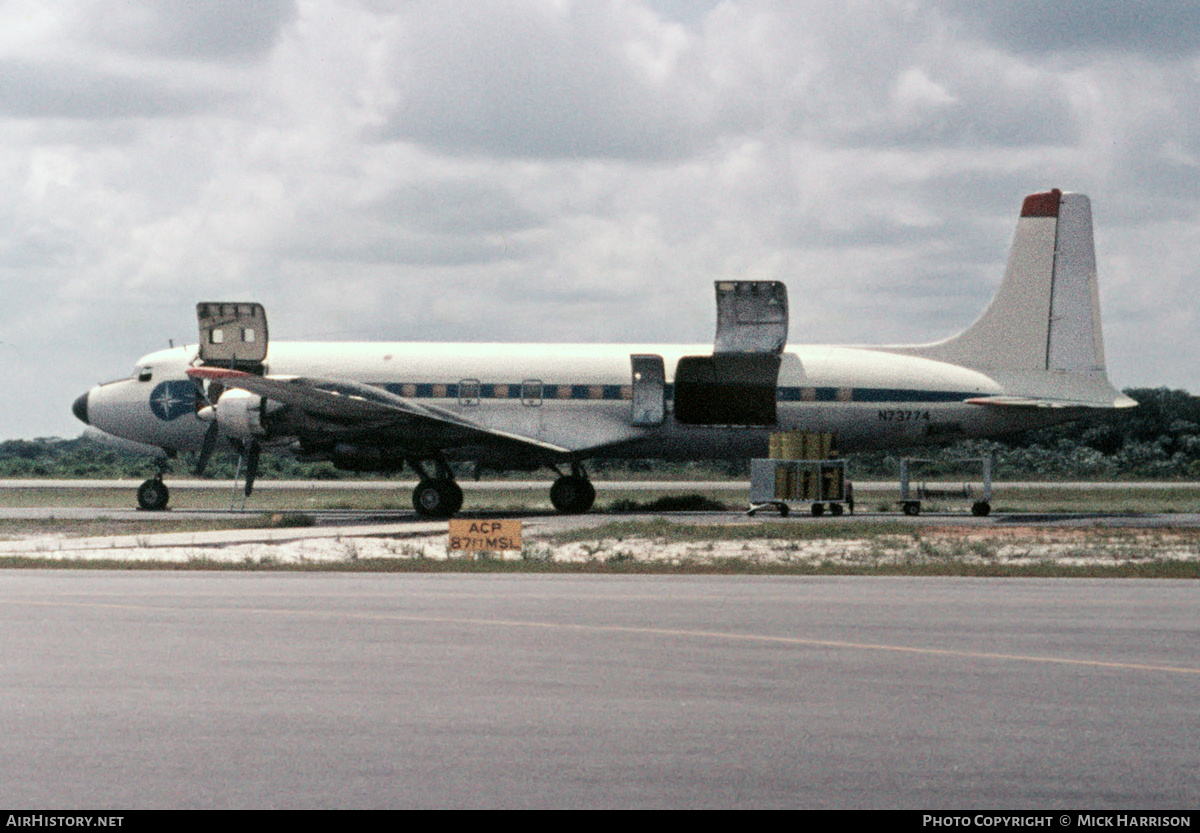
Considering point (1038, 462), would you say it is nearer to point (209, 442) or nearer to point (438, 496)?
point (438, 496)

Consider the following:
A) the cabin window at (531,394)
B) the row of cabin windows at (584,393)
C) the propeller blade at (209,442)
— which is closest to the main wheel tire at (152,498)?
the propeller blade at (209,442)

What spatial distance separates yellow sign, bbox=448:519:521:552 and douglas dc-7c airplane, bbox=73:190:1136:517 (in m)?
10.2

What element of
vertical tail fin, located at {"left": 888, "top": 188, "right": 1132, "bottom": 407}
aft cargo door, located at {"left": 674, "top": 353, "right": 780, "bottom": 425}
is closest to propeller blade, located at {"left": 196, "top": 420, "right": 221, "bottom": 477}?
aft cargo door, located at {"left": 674, "top": 353, "right": 780, "bottom": 425}

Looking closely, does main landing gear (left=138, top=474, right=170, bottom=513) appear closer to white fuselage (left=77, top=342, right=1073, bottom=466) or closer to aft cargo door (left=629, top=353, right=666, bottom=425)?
white fuselage (left=77, top=342, right=1073, bottom=466)

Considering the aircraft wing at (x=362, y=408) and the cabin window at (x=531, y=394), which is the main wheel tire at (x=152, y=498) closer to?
the aircraft wing at (x=362, y=408)

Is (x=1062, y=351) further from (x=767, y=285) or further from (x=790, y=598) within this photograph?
(x=790, y=598)

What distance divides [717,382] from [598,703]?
26.6 m

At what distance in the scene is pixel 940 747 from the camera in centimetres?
841

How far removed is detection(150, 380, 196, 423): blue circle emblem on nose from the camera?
1460 inches

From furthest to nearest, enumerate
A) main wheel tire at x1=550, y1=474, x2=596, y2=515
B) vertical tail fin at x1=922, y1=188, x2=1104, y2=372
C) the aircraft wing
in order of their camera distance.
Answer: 1. main wheel tire at x1=550, y1=474, x2=596, y2=515
2. vertical tail fin at x1=922, y1=188, x2=1104, y2=372
3. the aircraft wing

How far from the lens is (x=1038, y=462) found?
75500mm

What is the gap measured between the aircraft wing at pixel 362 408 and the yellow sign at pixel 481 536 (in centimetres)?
884
